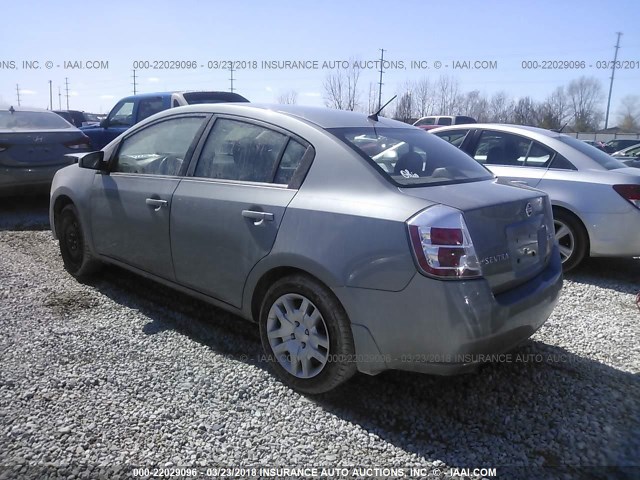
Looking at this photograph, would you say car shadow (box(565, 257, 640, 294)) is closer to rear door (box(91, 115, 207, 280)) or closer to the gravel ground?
the gravel ground

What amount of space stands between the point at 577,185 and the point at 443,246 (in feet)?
→ 12.0

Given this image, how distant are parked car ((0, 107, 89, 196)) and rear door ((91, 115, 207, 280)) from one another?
10.9 feet

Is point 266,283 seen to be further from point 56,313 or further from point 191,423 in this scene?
point 56,313

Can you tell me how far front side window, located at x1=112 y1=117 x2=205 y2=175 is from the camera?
3.81m

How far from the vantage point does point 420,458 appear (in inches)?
98.8

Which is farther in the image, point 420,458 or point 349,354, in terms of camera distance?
point 349,354

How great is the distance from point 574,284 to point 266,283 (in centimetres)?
359

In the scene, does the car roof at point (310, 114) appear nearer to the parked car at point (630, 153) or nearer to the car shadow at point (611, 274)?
the car shadow at point (611, 274)

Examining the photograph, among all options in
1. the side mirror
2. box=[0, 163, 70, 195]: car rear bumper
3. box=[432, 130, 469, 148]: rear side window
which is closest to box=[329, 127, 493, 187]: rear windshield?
the side mirror

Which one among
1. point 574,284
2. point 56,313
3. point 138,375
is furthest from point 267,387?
point 574,284

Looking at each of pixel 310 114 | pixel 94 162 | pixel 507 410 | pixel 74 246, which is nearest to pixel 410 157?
pixel 310 114

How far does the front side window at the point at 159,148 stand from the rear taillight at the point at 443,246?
1.98 metres

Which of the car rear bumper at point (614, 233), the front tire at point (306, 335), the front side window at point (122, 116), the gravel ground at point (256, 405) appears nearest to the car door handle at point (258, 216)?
the front tire at point (306, 335)

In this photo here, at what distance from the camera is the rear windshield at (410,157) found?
3004mm
